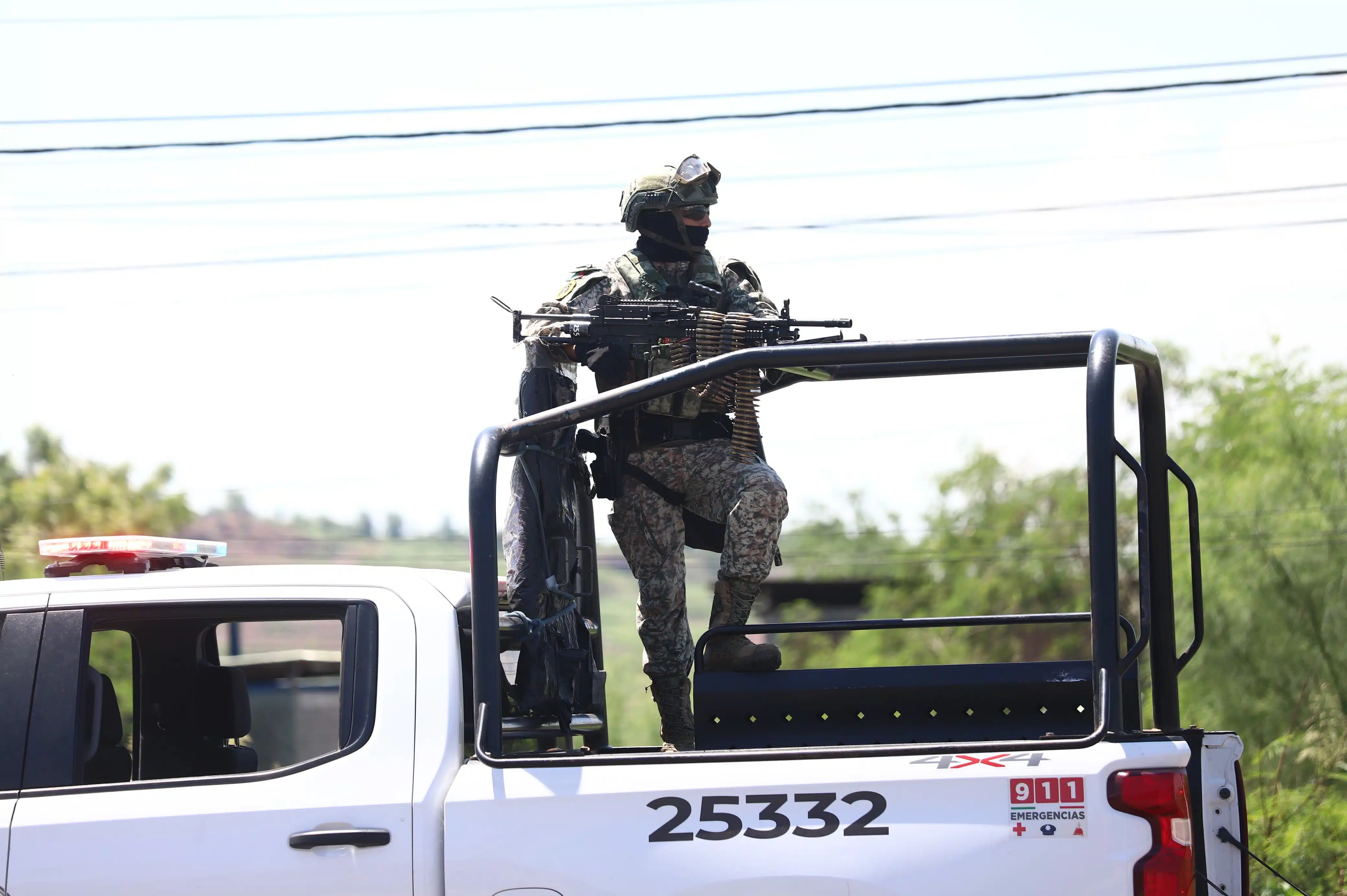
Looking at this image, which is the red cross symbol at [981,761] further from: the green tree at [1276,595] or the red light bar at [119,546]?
the green tree at [1276,595]

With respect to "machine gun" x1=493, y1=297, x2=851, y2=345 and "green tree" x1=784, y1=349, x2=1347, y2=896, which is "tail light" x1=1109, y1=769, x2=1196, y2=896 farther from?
"green tree" x1=784, y1=349, x2=1347, y2=896

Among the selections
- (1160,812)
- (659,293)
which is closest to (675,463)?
(659,293)

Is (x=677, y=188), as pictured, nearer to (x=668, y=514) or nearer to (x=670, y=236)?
(x=670, y=236)

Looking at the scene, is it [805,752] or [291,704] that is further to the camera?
[291,704]

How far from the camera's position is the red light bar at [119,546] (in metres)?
3.69

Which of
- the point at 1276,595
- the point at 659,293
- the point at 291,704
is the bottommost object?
the point at 291,704

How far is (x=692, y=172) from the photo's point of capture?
488 centimetres

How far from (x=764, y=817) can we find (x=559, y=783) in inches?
18.3

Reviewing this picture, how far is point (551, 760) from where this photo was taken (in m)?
3.22

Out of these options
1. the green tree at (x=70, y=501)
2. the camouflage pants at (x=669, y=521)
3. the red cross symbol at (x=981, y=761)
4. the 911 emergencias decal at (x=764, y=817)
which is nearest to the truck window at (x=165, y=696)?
the 911 emergencias decal at (x=764, y=817)

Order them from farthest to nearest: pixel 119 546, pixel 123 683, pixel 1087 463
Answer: pixel 123 683 < pixel 119 546 < pixel 1087 463

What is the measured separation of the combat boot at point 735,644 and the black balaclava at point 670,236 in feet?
4.00

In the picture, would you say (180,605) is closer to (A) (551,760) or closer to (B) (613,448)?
(A) (551,760)

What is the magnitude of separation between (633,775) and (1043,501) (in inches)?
1400
